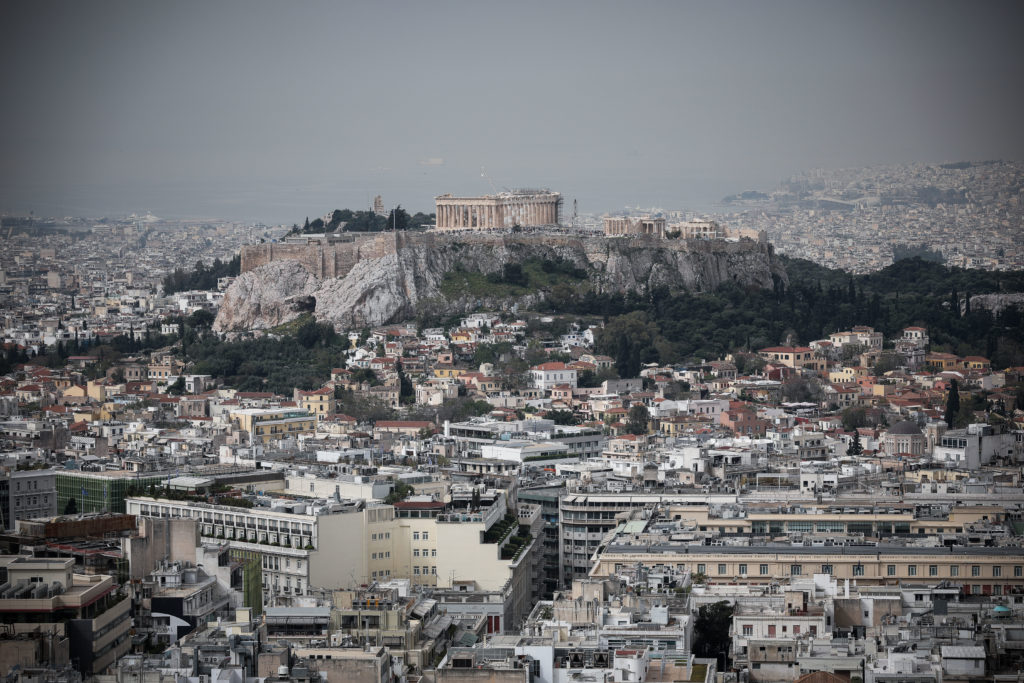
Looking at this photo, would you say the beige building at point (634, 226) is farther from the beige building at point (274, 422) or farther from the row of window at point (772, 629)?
the row of window at point (772, 629)

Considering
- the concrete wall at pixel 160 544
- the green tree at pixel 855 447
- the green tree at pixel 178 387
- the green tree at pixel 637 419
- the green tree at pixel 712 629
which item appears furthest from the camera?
the green tree at pixel 178 387

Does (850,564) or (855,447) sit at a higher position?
(850,564)

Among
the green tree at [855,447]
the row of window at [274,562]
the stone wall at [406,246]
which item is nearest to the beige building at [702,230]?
the stone wall at [406,246]

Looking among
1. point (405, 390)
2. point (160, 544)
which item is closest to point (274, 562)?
point (160, 544)

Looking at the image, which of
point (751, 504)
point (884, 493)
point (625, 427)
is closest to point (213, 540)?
point (751, 504)

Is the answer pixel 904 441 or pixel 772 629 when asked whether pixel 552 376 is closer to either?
pixel 904 441

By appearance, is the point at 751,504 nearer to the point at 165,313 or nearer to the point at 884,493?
the point at 884,493
